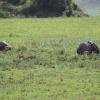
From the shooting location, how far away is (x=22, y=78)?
1939 centimetres

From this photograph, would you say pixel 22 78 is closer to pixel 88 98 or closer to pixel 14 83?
pixel 14 83

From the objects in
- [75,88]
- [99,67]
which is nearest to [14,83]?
[75,88]

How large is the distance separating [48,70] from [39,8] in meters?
42.6

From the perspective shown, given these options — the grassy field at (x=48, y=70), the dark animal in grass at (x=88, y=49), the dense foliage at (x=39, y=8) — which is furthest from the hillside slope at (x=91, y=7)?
the dark animal in grass at (x=88, y=49)

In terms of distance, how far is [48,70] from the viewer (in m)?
21.5

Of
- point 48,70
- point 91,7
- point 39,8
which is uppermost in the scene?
point 91,7

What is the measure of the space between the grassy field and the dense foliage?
23868mm

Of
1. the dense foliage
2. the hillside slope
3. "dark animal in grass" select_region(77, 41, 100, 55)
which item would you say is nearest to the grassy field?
"dark animal in grass" select_region(77, 41, 100, 55)

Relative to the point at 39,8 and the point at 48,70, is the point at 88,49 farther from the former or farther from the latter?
the point at 39,8

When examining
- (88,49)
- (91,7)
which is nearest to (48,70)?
(88,49)

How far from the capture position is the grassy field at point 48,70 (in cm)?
Result: 1702

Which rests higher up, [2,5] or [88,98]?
[2,5]

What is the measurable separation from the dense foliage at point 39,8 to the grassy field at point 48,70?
2387 centimetres

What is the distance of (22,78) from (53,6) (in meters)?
45.0
